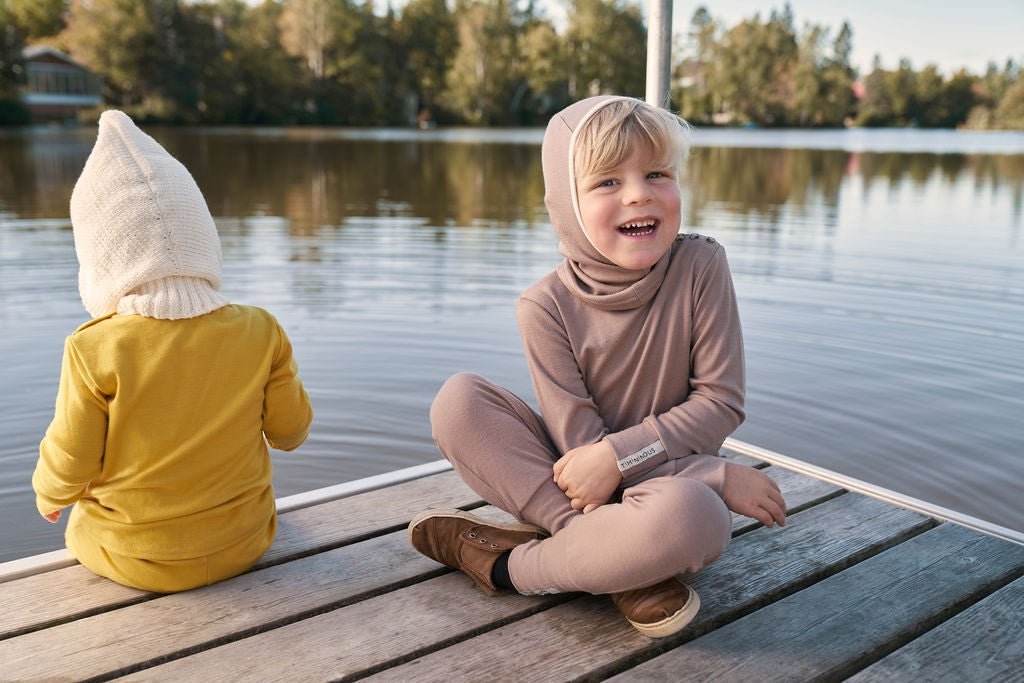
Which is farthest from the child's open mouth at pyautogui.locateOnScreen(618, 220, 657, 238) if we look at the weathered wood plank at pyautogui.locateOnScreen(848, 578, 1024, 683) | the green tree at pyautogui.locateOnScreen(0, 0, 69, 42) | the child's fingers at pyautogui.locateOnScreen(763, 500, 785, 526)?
the green tree at pyautogui.locateOnScreen(0, 0, 69, 42)

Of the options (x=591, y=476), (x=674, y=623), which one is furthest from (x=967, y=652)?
(x=591, y=476)

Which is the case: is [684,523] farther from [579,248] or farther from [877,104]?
[877,104]

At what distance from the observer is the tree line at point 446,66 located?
48.5m

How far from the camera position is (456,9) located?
69.9 metres

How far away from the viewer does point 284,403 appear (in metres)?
2.08

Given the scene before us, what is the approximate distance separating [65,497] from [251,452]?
1.29ft

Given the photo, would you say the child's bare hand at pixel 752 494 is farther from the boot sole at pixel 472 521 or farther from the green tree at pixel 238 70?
the green tree at pixel 238 70

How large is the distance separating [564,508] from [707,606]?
392 mm

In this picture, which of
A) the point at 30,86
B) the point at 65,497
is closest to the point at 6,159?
the point at 65,497

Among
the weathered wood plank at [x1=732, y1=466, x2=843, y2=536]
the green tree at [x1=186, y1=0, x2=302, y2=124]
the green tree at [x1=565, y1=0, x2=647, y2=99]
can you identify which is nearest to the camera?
the weathered wood plank at [x1=732, y1=466, x2=843, y2=536]

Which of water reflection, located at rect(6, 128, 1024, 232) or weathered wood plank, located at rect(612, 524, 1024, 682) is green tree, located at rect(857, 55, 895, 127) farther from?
weathered wood plank, located at rect(612, 524, 1024, 682)

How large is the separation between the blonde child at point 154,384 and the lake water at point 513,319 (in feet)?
4.31

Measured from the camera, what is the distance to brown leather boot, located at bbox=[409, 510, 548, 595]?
210cm

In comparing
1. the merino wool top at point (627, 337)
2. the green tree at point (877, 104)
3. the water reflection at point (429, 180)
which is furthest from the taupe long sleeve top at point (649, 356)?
the green tree at point (877, 104)
